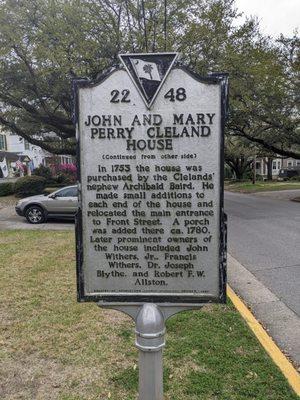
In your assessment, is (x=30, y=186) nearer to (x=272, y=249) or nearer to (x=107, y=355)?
(x=272, y=249)

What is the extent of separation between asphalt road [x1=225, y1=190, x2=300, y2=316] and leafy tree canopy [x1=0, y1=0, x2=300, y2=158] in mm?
5990

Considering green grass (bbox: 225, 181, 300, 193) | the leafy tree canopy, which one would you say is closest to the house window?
green grass (bbox: 225, 181, 300, 193)

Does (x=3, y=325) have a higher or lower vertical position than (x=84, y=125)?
lower

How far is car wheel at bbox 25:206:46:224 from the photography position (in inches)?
617

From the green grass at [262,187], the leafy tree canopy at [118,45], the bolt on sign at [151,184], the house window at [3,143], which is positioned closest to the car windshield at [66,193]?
the leafy tree canopy at [118,45]

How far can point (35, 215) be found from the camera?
51.5ft

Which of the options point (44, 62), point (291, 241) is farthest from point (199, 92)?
point (44, 62)

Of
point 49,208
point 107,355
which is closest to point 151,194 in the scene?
point 107,355

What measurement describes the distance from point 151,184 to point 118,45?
15126 mm

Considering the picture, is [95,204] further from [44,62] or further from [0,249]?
[44,62]

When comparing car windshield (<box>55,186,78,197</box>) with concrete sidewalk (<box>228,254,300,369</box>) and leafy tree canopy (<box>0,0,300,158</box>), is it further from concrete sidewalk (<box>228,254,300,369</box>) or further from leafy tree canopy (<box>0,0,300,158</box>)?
concrete sidewalk (<box>228,254,300,369</box>)

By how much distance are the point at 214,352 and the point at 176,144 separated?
2449mm

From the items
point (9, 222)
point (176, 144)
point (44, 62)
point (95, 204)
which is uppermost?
point (44, 62)

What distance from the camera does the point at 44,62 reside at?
661 inches
